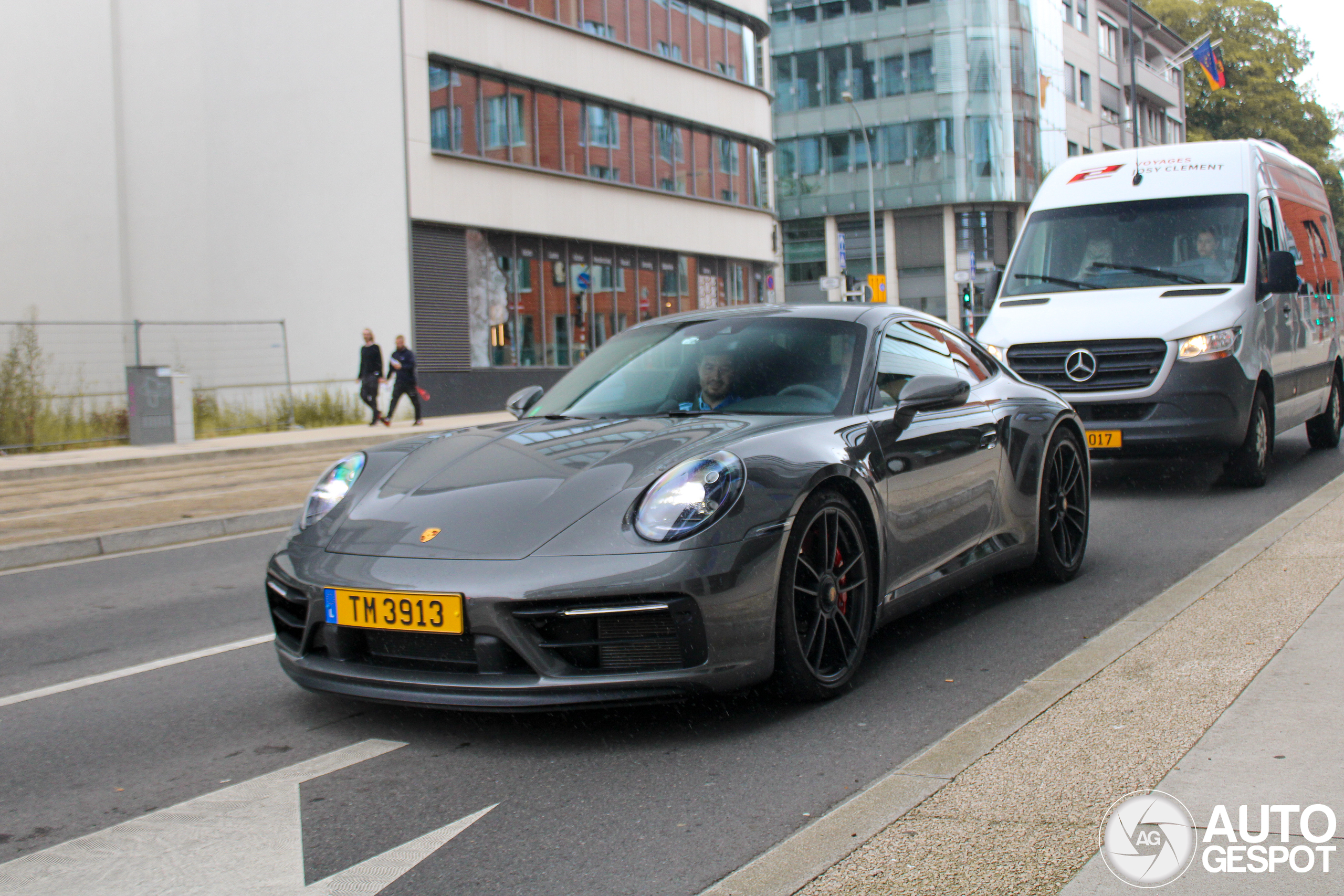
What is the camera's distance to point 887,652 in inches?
199

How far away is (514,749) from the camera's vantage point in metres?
3.88

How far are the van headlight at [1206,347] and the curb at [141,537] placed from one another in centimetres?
693

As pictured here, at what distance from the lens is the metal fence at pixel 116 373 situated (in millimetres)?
18812

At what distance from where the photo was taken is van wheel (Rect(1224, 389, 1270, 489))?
9469 millimetres

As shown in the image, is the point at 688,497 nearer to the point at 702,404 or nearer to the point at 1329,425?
the point at 702,404

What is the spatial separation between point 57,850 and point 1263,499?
8297 mm

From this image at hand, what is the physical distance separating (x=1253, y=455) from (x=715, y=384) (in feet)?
20.1

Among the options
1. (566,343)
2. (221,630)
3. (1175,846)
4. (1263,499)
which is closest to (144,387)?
(566,343)

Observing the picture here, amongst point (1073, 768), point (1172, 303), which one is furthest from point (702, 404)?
point (1172, 303)

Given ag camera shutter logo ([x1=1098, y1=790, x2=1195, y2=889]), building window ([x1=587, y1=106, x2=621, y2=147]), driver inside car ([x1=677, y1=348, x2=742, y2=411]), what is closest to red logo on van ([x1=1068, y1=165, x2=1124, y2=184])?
driver inside car ([x1=677, y1=348, x2=742, y2=411])

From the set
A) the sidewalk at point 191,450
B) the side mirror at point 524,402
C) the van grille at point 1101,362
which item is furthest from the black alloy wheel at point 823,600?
the sidewalk at point 191,450

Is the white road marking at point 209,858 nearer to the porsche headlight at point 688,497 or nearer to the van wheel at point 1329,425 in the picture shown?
the porsche headlight at point 688,497

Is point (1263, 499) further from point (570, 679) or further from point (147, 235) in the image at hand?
point (147, 235)

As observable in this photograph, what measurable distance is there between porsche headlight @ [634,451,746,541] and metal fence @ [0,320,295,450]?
57.1ft
